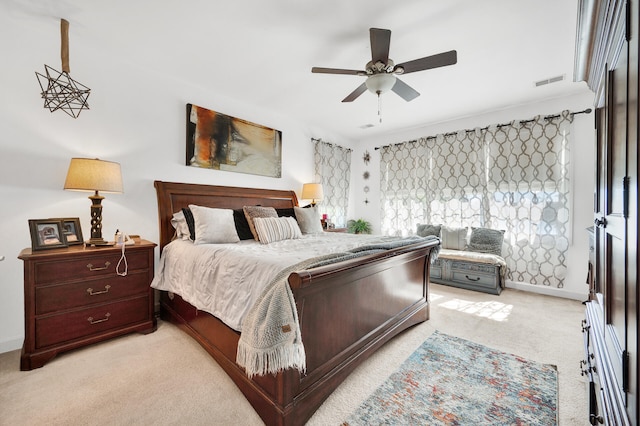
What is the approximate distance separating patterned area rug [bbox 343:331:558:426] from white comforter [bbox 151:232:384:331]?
0.92 metres

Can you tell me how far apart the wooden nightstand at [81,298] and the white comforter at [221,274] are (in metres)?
0.22

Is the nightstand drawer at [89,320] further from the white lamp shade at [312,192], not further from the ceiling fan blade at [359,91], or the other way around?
the ceiling fan blade at [359,91]

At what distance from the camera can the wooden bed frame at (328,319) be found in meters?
1.46

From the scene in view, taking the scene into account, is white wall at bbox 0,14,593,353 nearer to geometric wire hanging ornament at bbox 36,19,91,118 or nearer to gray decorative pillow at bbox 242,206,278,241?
geometric wire hanging ornament at bbox 36,19,91,118

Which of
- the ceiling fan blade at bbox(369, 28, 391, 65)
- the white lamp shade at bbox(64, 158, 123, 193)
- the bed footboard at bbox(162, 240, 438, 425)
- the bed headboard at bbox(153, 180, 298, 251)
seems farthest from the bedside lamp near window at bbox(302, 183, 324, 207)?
the white lamp shade at bbox(64, 158, 123, 193)

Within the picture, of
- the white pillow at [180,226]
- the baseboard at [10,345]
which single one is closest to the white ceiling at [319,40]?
the white pillow at [180,226]

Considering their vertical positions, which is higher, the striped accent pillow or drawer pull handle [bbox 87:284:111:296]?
the striped accent pillow

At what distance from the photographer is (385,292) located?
2244 mm

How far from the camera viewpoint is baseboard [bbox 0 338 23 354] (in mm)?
2191

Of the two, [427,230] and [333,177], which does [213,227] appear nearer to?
[333,177]

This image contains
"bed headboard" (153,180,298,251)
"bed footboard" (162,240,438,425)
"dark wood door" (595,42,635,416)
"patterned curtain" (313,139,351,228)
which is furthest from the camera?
"patterned curtain" (313,139,351,228)

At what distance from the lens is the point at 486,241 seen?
4074 mm

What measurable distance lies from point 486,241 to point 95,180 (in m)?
4.83

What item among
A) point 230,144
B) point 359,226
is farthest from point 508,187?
point 230,144
